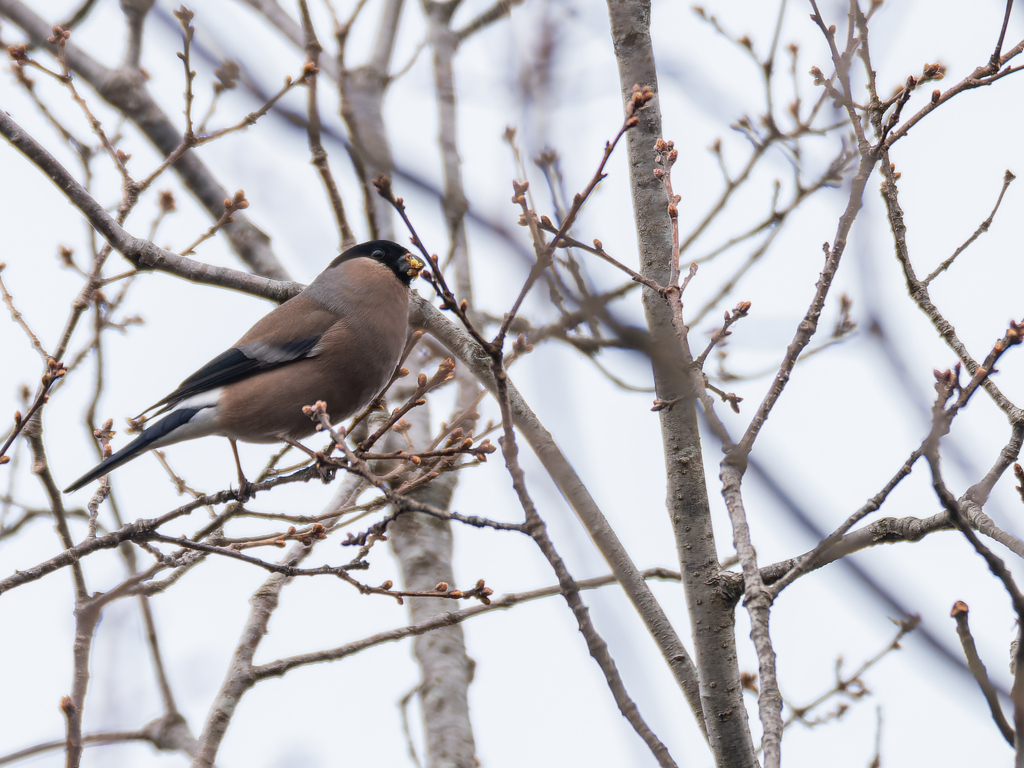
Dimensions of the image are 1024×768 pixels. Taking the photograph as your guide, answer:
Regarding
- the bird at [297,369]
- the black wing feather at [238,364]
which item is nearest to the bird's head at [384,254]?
the bird at [297,369]

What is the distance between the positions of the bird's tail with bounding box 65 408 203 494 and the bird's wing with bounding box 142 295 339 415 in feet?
0.69

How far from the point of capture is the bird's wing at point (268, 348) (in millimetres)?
4895

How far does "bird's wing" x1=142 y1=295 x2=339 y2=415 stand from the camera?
489 cm

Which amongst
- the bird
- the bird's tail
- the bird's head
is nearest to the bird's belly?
the bird

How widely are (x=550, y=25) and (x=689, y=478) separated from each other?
152 centimetres

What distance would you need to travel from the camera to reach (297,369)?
16.4ft

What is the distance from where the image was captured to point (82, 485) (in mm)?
3781

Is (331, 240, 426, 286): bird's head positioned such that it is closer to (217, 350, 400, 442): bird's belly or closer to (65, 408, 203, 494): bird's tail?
(217, 350, 400, 442): bird's belly

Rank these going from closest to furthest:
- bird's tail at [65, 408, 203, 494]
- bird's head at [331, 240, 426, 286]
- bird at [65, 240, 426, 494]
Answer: bird's tail at [65, 408, 203, 494] < bird at [65, 240, 426, 494] < bird's head at [331, 240, 426, 286]

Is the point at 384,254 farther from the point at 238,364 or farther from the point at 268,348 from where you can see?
the point at 238,364

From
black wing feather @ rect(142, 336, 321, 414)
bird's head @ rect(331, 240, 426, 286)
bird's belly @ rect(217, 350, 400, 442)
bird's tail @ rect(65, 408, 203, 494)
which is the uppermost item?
bird's head @ rect(331, 240, 426, 286)

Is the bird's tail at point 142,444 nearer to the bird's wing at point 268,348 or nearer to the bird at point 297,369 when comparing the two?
the bird at point 297,369

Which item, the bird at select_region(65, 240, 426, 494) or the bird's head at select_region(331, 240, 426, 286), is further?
the bird's head at select_region(331, 240, 426, 286)

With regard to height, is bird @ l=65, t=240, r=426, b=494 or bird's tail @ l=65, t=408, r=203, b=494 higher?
bird @ l=65, t=240, r=426, b=494
